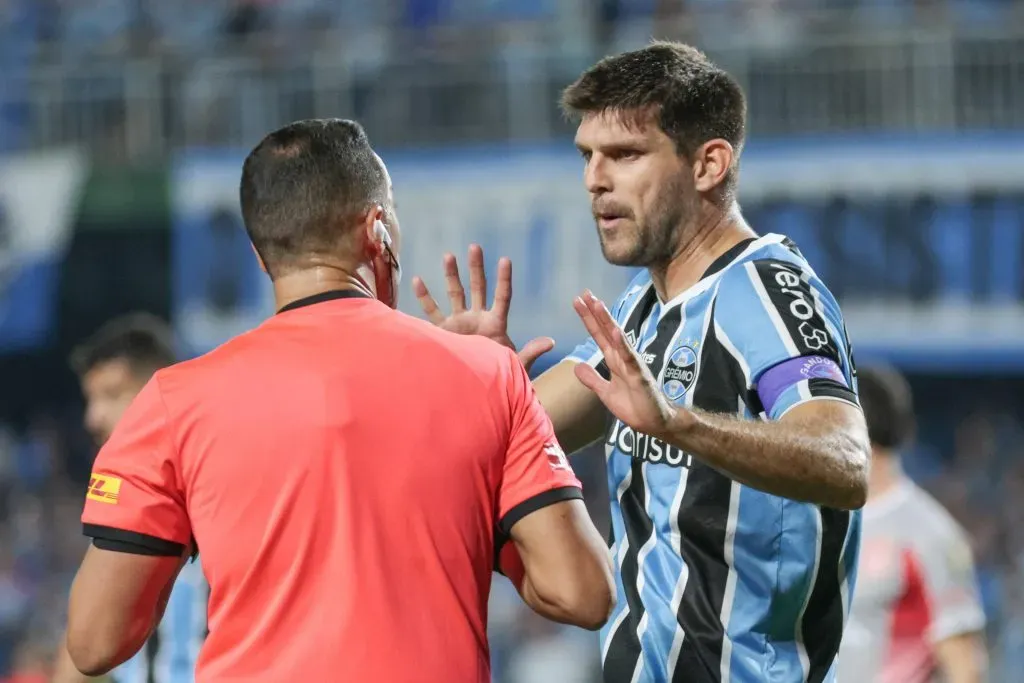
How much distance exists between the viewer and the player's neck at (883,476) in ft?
18.9

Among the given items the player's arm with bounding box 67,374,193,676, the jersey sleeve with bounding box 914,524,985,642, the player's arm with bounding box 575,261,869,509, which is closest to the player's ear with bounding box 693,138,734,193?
the player's arm with bounding box 575,261,869,509

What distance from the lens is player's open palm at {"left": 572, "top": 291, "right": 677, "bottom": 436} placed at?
297 cm

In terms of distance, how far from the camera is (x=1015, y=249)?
12.1 m

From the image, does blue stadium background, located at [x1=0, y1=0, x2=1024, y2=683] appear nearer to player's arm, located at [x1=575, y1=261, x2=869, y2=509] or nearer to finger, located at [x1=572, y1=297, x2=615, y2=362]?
player's arm, located at [x1=575, y1=261, x2=869, y2=509]

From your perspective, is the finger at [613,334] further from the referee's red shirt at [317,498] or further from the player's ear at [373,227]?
the player's ear at [373,227]

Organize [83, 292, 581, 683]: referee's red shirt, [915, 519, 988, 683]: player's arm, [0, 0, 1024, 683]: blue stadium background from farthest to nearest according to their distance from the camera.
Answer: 1. [0, 0, 1024, 683]: blue stadium background
2. [915, 519, 988, 683]: player's arm
3. [83, 292, 581, 683]: referee's red shirt

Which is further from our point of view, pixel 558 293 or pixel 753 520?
pixel 558 293

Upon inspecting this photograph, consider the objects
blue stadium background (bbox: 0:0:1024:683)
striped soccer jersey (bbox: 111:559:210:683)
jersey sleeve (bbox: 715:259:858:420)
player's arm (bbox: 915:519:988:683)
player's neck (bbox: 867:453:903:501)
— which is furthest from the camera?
blue stadium background (bbox: 0:0:1024:683)

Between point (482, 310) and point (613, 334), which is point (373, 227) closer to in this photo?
point (613, 334)

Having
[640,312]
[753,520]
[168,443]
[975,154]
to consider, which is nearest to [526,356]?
[640,312]

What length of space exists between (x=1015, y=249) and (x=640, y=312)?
891 centimetres

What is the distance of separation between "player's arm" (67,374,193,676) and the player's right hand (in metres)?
1.03

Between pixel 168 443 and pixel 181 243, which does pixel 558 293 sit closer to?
pixel 181 243

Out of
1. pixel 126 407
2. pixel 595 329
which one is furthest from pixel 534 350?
pixel 126 407
